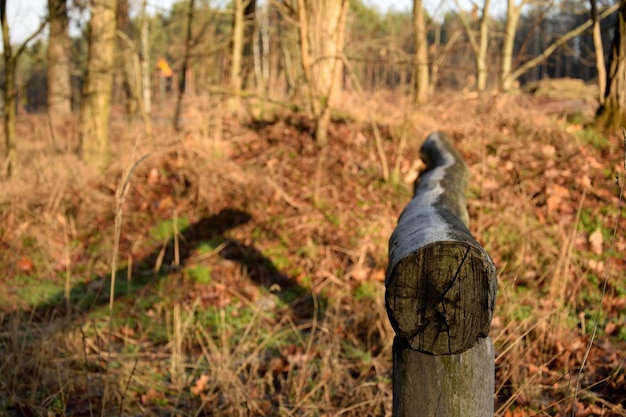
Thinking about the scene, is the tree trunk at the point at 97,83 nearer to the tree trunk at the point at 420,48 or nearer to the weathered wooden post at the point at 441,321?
the tree trunk at the point at 420,48

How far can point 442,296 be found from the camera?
4.47 ft

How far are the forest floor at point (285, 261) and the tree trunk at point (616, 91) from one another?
19 cm

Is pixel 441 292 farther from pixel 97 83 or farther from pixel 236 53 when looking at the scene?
pixel 97 83

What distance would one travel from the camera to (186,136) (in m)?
7.38

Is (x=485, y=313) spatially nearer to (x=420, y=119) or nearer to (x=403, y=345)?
(x=403, y=345)

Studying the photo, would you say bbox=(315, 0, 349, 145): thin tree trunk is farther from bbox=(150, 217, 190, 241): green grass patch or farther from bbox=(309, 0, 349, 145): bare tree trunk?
bbox=(150, 217, 190, 241): green grass patch

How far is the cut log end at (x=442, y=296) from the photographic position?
1328 mm

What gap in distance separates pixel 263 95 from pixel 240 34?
3.92 feet

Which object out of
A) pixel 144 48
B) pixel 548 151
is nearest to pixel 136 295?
pixel 548 151

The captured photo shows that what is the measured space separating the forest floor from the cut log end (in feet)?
4.30

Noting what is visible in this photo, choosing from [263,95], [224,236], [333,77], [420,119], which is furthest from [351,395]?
[263,95]

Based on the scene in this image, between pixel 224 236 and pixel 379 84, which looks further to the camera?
pixel 379 84

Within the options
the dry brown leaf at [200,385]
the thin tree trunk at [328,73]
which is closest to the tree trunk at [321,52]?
the thin tree trunk at [328,73]

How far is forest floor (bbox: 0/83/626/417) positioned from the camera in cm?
320
